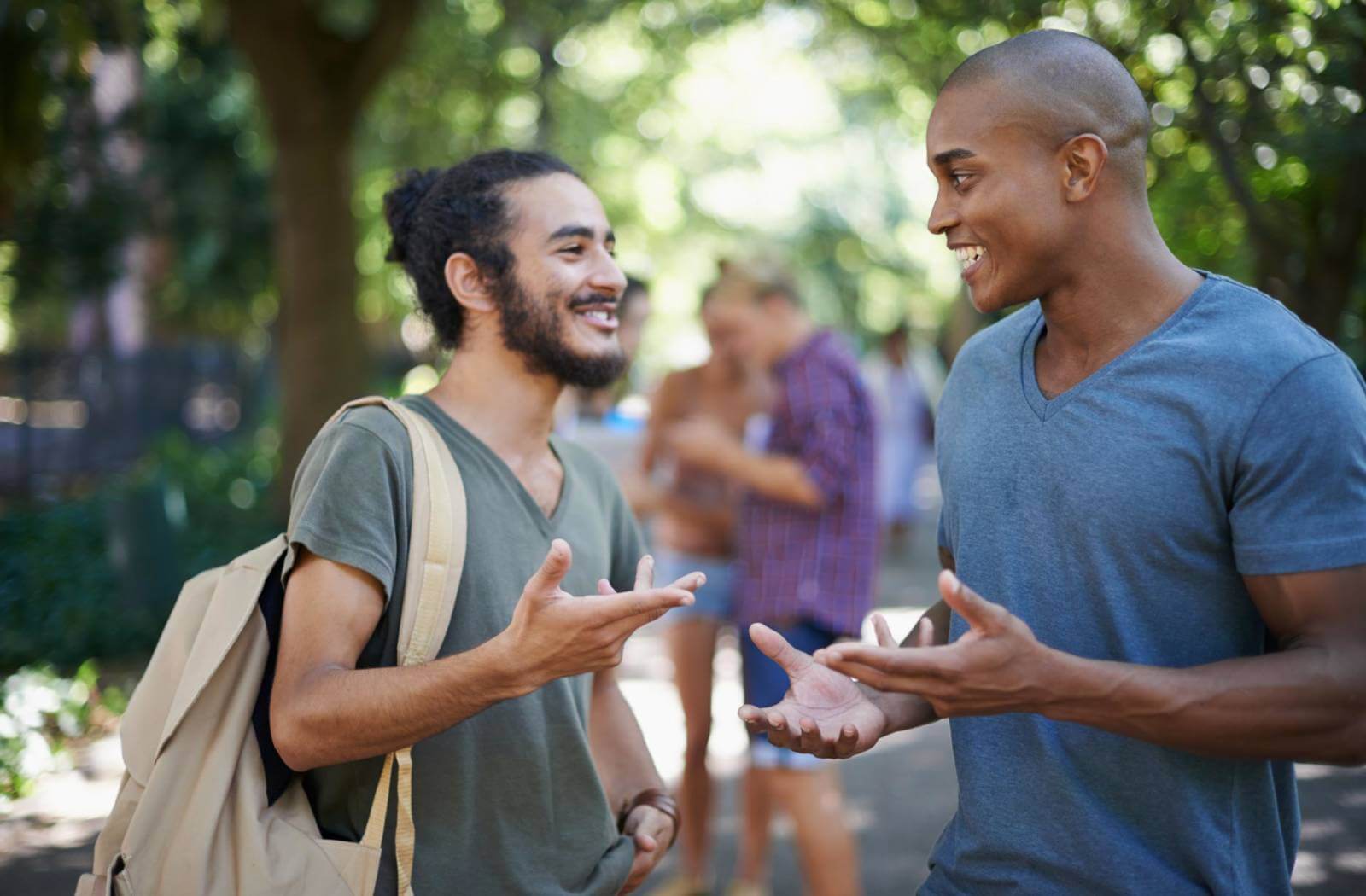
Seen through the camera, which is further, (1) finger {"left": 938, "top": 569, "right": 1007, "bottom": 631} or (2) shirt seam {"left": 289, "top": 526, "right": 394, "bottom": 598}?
(2) shirt seam {"left": 289, "top": 526, "right": 394, "bottom": 598}

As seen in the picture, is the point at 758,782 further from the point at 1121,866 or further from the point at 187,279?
the point at 187,279

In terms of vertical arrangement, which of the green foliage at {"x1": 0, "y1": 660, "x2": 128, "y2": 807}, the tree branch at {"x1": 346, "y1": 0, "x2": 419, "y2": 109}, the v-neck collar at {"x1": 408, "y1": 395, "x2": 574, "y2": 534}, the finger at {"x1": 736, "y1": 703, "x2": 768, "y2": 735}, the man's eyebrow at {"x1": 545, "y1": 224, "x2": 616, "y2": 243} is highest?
the tree branch at {"x1": 346, "y1": 0, "x2": 419, "y2": 109}

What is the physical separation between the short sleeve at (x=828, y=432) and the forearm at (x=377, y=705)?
2.73 m

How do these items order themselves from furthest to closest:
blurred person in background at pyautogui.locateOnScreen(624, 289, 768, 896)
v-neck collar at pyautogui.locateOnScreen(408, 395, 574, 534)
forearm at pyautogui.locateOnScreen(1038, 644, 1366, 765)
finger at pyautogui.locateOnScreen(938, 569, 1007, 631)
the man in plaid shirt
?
blurred person in background at pyautogui.locateOnScreen(624, 289, 768, 896), the man in plaid shirt, v-neck collar at pyautogui.locateOnScreen(408, 395, 574, 534), forearm at pyautogui.locateOnScreen(1038, 644, 1366, 765), finger at pyautogui.locateOnScreen(938, 569, 1007, 631)

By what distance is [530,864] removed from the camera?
2662 millimetres

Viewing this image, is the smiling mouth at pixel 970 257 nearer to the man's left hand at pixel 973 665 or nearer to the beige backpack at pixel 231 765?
the man's left hand at pixel 973 665

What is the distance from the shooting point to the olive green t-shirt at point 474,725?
250 centimetres

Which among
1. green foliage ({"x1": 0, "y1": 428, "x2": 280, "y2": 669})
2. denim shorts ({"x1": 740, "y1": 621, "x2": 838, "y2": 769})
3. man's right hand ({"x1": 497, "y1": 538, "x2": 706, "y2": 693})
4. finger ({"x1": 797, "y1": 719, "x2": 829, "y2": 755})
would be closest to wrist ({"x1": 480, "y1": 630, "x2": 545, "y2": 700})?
man's right hand ({"x1": 497, "y1": 538, "x2": 706, "y2": 693})

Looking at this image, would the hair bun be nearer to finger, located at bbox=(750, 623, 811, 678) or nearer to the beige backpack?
the beige backpack

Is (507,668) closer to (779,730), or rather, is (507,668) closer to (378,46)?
(779,730)

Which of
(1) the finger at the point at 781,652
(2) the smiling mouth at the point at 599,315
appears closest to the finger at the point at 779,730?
A: (1) the finger at the point at 781,652

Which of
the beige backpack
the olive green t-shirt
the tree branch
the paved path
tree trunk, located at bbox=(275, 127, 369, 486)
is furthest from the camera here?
tree trunk, located at bbox=(275, 127, 369, 486)

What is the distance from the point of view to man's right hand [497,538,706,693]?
86.1 inches

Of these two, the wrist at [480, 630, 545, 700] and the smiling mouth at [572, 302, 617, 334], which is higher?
the smiling mouth at [572, 302, 617, 334]
